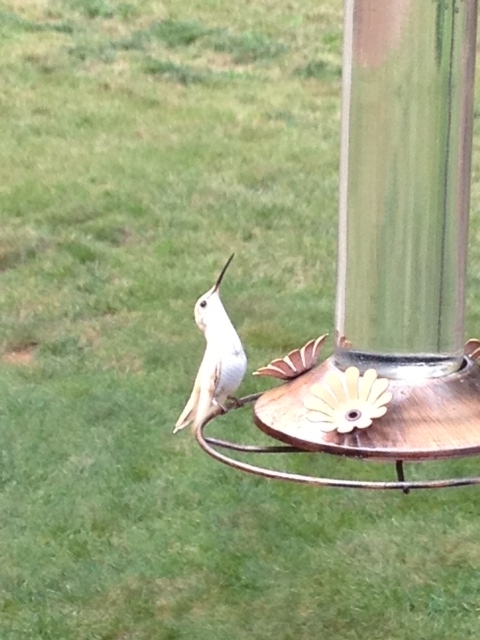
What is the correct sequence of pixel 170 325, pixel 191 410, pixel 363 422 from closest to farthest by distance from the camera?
pixel 363 422 < pixel 191 410 < pixel 170 325

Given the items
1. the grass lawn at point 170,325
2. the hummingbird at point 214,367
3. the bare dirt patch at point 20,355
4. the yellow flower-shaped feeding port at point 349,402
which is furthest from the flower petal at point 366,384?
the bare dirt patch at point 20,355

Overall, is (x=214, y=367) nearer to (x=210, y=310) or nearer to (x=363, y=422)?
(x=210, y=310)

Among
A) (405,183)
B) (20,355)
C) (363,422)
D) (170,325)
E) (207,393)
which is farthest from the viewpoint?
(170,325)

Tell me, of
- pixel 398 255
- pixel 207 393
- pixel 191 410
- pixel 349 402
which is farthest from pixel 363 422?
pixel 191 410

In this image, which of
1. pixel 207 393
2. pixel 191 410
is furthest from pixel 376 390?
pixel 191 410

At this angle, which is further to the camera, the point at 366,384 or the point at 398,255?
the point at 398,255

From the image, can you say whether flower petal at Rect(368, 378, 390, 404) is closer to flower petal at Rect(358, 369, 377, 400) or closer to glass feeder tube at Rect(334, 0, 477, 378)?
flower petal at Rect(358, 369, 377, 400)

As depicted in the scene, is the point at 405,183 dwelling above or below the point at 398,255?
above

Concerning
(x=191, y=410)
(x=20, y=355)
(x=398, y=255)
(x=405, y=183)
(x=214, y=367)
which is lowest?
(x=20, y=355)
